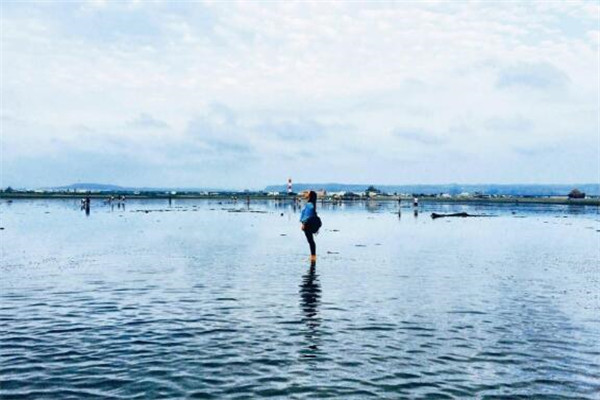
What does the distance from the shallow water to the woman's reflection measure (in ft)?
0.29

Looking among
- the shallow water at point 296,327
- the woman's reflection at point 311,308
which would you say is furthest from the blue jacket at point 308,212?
the woman's reflection at point 311,308

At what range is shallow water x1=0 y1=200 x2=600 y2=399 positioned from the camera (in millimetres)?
11039

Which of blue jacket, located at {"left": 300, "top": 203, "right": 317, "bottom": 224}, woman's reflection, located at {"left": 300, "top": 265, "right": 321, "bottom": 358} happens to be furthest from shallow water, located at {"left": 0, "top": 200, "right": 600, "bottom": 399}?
blue jacket, located at {"left": 300, "top": 203, "right": 317, "bottom": 224}

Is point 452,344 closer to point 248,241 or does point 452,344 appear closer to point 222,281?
point 222,281

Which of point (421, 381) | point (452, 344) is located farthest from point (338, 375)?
point (452, 344)

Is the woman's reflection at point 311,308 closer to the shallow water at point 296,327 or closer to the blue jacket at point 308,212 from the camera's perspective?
the shallow water at point 296,327

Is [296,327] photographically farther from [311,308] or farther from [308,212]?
[308,212]

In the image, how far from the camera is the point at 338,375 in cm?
1148

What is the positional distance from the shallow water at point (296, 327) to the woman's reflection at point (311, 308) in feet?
0.29

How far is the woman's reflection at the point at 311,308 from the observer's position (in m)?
13.4

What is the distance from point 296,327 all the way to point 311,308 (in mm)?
2585

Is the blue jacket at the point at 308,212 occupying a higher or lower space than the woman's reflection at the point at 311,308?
higher

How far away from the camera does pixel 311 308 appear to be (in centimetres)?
1805

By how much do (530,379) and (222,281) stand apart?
46.2 feet
